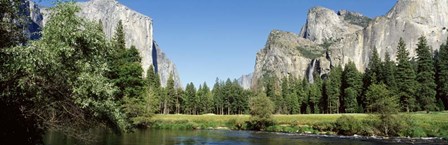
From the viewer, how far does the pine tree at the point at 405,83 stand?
7838 centimetres

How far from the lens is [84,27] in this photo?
1759 centimetres

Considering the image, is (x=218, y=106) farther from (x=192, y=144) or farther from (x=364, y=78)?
(x=192, y=144)

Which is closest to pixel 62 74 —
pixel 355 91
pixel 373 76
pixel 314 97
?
pixel 373 76

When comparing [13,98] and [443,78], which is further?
[443,78]

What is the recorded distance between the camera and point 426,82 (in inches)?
3135

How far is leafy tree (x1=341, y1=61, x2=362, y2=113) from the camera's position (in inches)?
3761

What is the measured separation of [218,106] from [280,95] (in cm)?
2151

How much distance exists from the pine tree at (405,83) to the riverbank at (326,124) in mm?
10981

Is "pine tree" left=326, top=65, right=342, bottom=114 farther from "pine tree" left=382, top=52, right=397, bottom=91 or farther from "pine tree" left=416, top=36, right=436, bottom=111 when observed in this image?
"pine tree" left=416, top=36, right=436, bottom=111

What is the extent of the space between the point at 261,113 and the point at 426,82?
1377 inches

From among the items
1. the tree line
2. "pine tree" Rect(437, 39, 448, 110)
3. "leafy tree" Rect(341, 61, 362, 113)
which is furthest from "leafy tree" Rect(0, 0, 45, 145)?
"leafy tree" Rect(341, 61, 362, 113)

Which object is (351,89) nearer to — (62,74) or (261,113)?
(261,113)

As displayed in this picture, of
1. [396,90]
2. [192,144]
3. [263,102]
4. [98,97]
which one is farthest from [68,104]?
[396,90]

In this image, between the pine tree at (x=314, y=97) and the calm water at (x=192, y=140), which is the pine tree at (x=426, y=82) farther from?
the calm water at (x=192, y=140)
